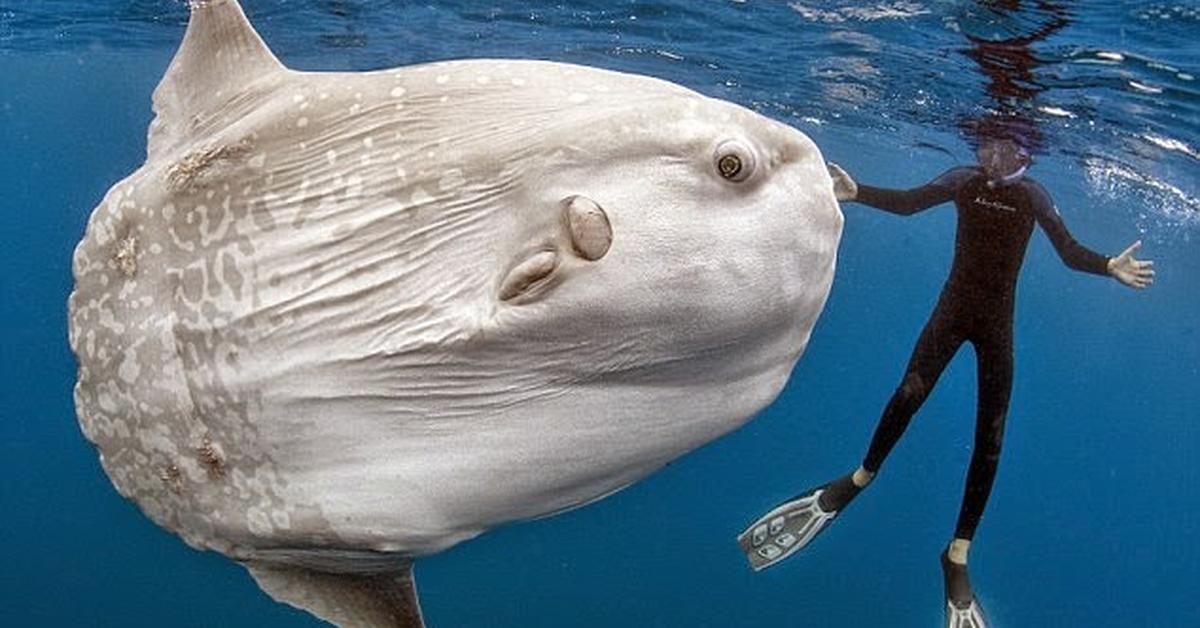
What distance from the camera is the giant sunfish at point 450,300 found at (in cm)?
206

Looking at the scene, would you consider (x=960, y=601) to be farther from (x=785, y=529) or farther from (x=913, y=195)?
(x=913, y=195)

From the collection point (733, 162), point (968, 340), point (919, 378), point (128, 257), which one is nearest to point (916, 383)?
point (919, 378)

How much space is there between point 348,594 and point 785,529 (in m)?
5.59

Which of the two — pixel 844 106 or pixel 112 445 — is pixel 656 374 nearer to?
pixel 112 445

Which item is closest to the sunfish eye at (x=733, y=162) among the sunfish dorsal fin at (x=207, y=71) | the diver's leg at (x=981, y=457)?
the sunfish dorsal fin at (x=207, y=71)

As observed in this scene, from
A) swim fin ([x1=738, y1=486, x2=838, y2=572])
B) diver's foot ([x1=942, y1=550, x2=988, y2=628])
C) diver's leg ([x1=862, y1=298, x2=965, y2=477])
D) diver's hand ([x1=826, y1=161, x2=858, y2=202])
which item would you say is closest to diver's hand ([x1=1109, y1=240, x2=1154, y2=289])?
diver's leg ([x1=862, y1=298, x2=965, y2=477])

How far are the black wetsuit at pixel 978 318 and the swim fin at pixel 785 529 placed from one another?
0.74 m

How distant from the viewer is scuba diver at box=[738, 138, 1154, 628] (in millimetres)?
7020

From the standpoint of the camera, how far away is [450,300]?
2129 mm

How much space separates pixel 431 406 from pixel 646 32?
30.4ft

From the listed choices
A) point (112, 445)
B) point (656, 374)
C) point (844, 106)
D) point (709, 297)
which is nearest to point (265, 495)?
point (112, 445)

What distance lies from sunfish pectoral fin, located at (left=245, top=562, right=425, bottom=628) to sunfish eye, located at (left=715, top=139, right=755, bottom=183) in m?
1.32

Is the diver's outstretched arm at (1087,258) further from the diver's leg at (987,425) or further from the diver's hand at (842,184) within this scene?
the diver's hand at (842,184)

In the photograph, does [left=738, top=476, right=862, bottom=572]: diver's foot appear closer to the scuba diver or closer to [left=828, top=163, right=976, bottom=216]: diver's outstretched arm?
the scuba diver
